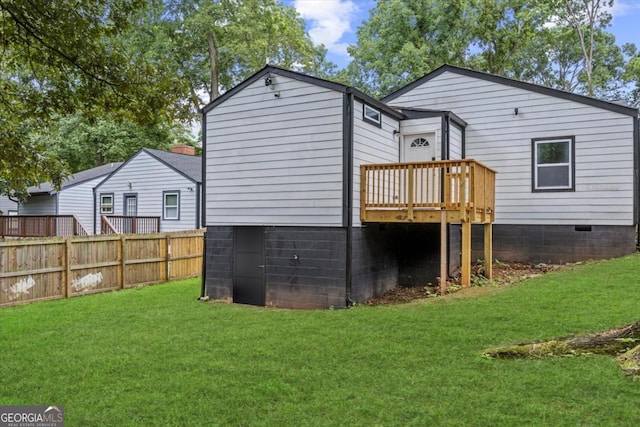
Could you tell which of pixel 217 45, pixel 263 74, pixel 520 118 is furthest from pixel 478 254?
pixel 217 45

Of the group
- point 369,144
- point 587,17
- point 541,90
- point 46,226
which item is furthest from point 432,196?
point 587,17

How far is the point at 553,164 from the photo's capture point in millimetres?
10828

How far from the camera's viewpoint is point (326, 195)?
27.2 ft

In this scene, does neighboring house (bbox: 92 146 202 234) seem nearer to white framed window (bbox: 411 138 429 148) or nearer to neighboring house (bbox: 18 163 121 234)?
neighboring house (bbox: 18 163 121 234)

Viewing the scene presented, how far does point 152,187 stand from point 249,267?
1108 cm

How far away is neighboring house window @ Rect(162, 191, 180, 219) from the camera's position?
1802 cm

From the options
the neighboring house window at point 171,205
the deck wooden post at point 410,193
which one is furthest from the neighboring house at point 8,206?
the deck wooden post at point 410,193

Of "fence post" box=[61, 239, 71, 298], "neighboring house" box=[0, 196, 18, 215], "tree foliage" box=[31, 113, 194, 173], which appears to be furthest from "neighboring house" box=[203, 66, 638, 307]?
"neighboring house" box=[0, 196, 18, 215]

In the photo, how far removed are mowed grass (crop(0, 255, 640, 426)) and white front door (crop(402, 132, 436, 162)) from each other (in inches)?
129

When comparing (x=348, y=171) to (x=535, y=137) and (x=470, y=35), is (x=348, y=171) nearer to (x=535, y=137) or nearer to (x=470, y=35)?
(x=535, y=137)

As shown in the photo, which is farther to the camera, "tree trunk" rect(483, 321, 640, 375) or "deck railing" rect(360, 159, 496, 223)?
"deck railing" rect(360, 159, 496, 223)

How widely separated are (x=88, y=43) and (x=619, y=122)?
10560mm

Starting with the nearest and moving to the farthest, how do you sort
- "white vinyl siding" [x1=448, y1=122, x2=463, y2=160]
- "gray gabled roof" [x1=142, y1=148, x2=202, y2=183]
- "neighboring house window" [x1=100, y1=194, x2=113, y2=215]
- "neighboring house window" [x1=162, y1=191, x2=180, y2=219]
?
"white vinyl siding" [x1=448, y1=122, x2=463, y2=160] < "gray gabled roof" [x1=142, y1=148, x2=202, y2=183] < "neighboring house window" [x1=162, y1=191, x2=180, y2=219] < "neighboring house window" [x1=100, y1=194, x2=113, y2=215]

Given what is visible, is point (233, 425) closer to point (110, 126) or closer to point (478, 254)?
point (478, 254)
